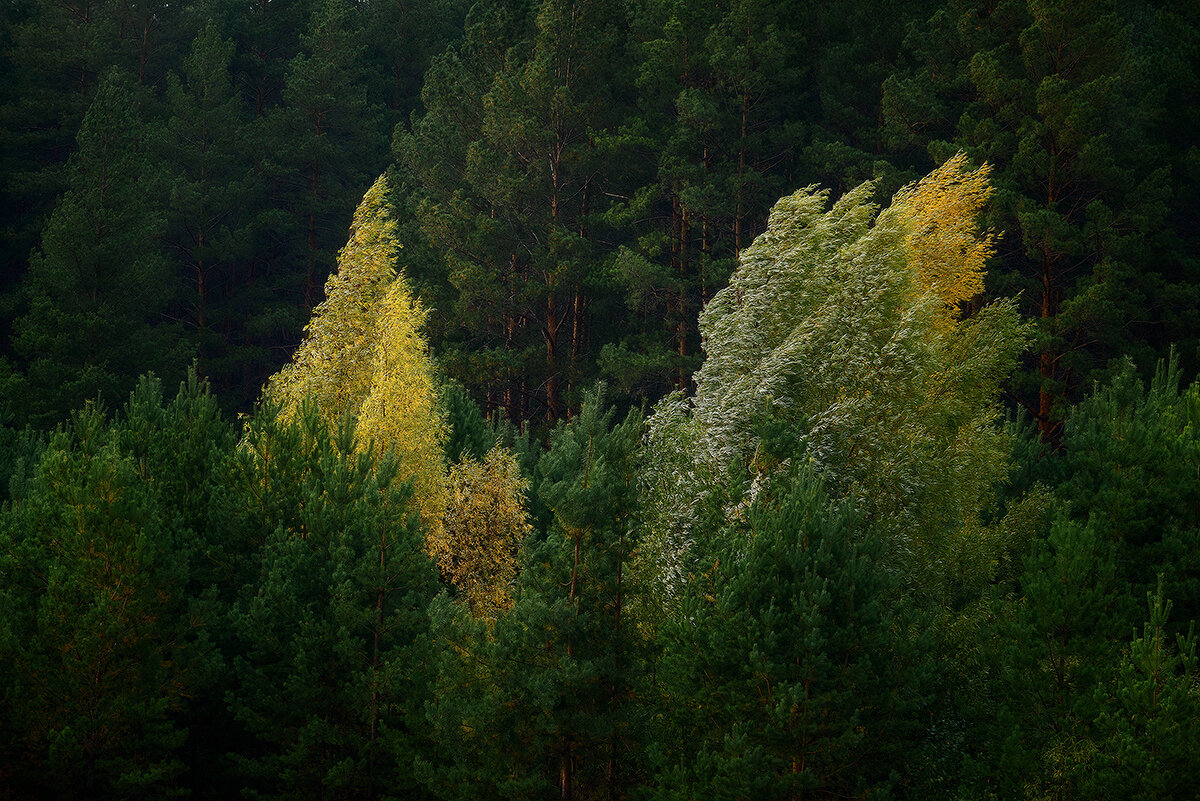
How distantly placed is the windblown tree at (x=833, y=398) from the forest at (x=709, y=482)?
97mm

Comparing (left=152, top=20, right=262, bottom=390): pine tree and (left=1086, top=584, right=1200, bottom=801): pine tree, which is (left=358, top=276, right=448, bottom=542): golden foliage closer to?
(left=1086, top=584, right=1200, bottom=801): pine tree

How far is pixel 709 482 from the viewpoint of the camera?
2511cm

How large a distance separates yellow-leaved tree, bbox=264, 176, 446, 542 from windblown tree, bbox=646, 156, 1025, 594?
21.6 ft

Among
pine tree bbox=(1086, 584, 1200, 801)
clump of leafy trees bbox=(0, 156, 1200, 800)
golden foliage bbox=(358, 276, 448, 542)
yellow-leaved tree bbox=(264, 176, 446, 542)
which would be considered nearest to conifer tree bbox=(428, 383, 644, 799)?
clump of leafy trees bbox=(0, 156, 1200, 800)

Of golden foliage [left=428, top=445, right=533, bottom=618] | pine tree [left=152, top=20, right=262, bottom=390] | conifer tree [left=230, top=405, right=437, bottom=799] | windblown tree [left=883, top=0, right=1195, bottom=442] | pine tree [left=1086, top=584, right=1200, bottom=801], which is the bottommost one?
pine tree [left=1086, top=584, right=1200, bottom=801]

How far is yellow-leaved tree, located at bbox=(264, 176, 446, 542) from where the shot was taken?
3070 cm

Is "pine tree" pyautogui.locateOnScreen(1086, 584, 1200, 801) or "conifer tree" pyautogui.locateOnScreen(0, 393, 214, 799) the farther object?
"conifer tree" pyautogui.locateOnScreen(0, 393, 214, 799)

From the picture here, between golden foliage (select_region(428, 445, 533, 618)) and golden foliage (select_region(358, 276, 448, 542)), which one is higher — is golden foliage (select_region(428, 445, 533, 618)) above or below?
below

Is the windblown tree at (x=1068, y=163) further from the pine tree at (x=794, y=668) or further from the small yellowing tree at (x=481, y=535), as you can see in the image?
the pine tree at (x=794, y=668)

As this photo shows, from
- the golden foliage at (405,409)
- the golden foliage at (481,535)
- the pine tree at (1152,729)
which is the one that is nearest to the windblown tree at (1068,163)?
the golden foliage at (481,535)

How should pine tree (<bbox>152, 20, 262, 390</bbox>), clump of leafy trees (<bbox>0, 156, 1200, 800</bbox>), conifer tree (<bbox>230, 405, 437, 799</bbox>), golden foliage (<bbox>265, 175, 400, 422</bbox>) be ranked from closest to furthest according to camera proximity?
clump of leafy trees (<bbox>0, 156, 1200, 800</bbox>) → conifer tree (<bbox>230, 405, 437, 799</bbox>) → golden foliage (<bbox>265, 175, 400, 422</bbox>) → pine tree (<bbox>152, 20, 262, 390</bbox>)

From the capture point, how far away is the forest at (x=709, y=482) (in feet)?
71.9

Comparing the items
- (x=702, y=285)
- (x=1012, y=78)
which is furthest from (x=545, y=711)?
(x=1012, y=78)

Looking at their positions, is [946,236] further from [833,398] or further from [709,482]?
[709,482]
